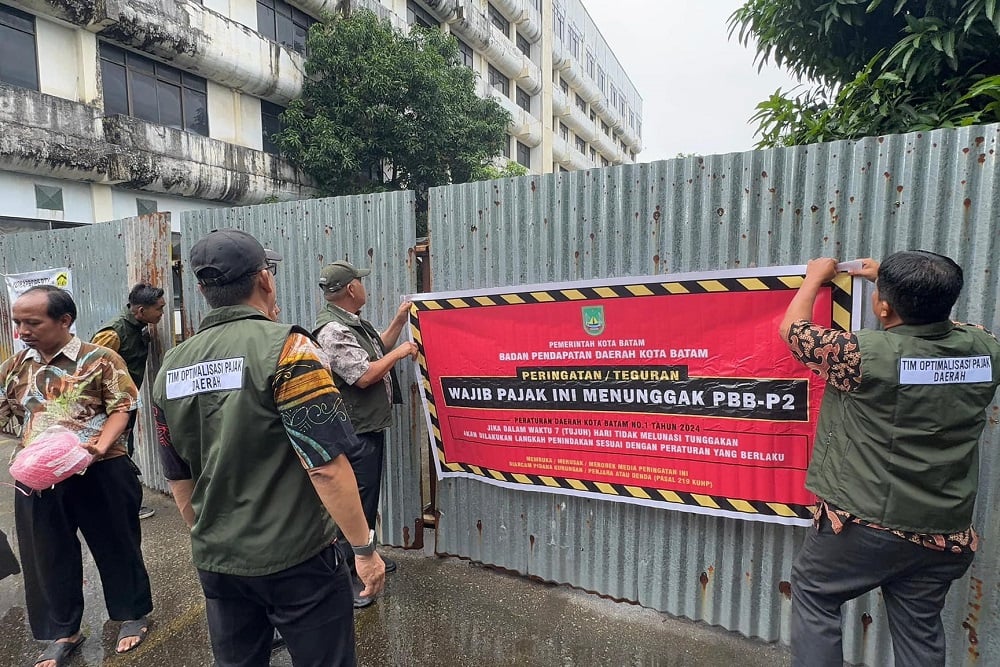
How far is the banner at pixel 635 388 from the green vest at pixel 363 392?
27 centimetres

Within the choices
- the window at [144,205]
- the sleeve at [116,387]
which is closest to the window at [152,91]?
the window at [144,205]

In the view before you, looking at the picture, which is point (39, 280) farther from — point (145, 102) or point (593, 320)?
point (145, 102)

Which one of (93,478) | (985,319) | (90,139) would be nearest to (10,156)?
(90,139)

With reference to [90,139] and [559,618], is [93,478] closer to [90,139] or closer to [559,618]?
[559,618]

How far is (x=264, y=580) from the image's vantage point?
163 cm

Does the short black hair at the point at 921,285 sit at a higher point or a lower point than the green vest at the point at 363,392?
higher

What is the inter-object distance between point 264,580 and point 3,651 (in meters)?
2.35

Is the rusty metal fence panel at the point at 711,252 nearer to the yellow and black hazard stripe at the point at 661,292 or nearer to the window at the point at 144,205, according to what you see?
the yellow and black hazard stripe at the point at 661,292

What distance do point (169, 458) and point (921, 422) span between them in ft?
8.08

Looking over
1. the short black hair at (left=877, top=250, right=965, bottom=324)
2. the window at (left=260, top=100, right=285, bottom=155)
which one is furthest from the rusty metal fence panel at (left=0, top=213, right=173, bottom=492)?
the window at (left=260, top=100, right=285, bottom=155)

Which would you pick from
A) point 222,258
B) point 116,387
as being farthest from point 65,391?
point 222,258

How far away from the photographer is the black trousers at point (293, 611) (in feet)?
5.41

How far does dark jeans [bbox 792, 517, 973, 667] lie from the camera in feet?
5.68

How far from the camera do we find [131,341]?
393 centimetres
